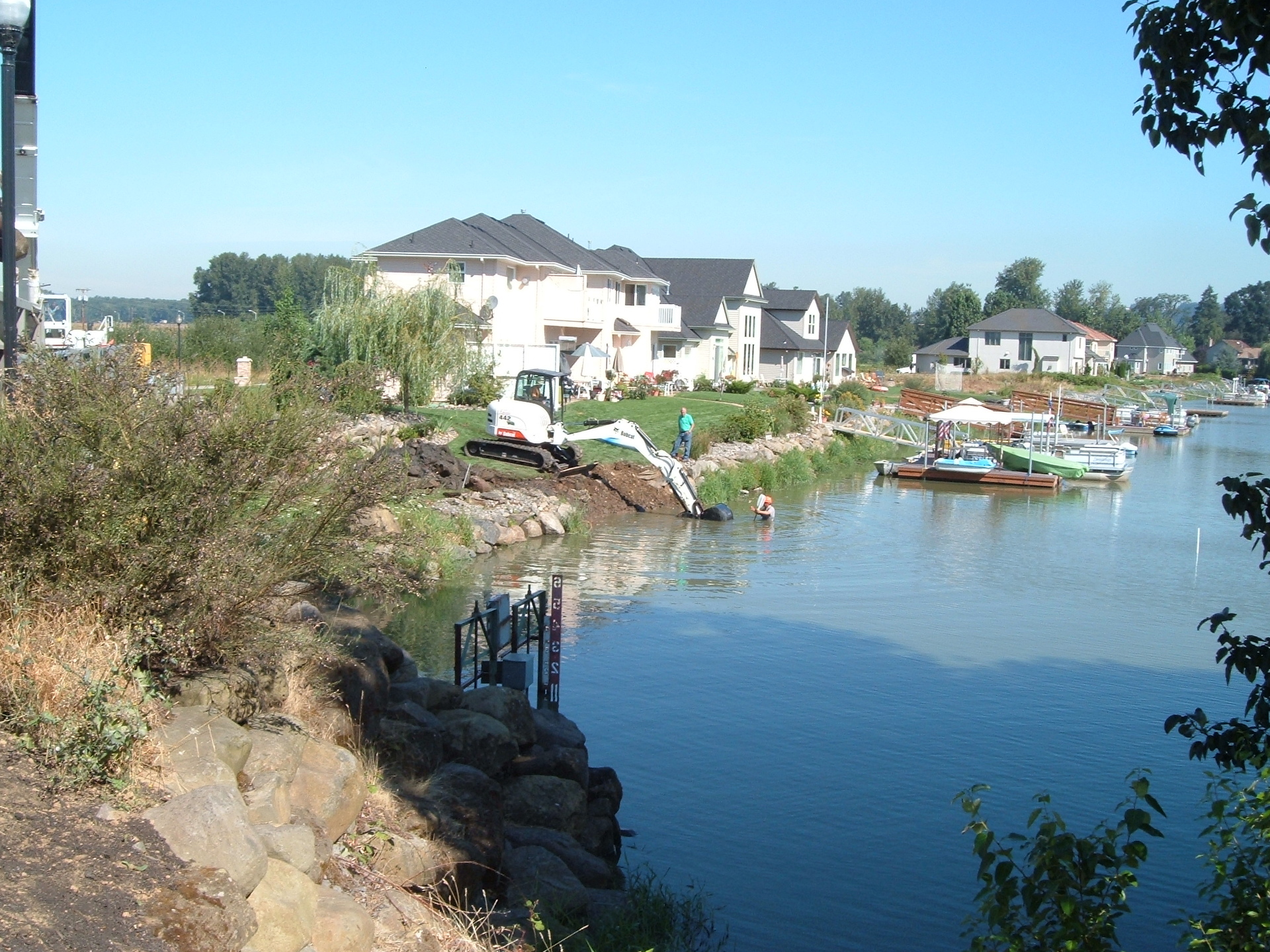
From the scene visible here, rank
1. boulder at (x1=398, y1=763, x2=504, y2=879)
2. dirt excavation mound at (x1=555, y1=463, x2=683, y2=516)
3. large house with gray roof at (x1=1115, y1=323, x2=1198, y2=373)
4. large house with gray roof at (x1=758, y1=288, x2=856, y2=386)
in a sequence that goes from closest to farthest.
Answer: boulder at (x1=398, y1=763, x2=504, y2=879) < dirt excavation mound at (x1=555, y1=463, x2=683, y2=516) < large house with gray roof at (x1=758, y1=288, x2=856, y2=386) < large house with gray roof at (x1=1115, y1=323, x2=1198, y2=373)

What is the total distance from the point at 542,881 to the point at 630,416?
3580cm

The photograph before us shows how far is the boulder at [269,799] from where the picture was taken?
772 centimetres

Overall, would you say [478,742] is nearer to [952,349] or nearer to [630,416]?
[630,416]

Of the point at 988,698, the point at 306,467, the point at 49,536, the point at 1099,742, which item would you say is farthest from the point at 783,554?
the point at 49,536

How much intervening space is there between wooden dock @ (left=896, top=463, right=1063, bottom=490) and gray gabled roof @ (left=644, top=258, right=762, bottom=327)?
86.5ft

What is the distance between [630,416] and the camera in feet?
147

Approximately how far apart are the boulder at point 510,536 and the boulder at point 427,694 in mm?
14487

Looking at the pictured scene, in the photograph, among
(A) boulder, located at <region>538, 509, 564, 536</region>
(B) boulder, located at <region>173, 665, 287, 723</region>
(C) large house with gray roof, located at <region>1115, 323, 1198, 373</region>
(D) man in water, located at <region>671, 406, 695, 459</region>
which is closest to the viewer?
(B) boulder, located at <region>173, 665, 287, 723</region>

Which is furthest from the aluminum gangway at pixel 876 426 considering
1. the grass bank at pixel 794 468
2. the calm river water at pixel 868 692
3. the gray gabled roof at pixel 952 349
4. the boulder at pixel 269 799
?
the gray gabled roof at pixel 952 349

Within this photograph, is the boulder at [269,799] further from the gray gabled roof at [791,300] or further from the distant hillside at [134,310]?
the gray gabled roof at [791,300]

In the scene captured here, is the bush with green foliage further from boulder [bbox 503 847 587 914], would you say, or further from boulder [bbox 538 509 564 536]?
boulder [bbox 538 509 564 536]

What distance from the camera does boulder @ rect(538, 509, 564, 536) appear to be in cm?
2856

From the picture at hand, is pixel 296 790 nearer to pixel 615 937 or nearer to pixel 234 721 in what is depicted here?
pixel 234 721

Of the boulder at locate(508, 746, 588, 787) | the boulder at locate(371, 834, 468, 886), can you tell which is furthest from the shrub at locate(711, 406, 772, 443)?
the boulder at locate(371, 834, 468, 886)
